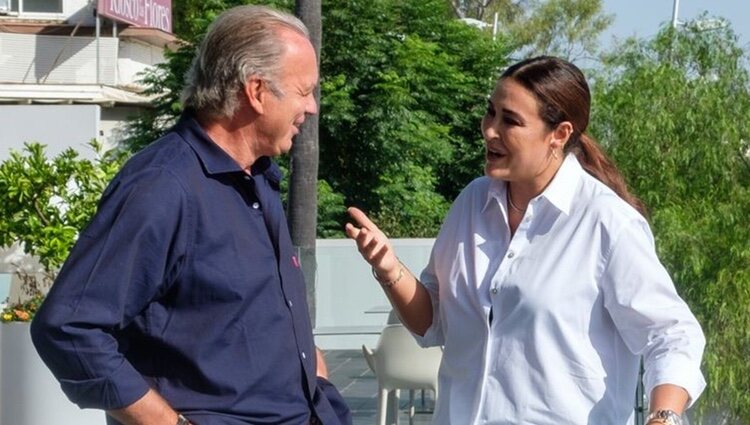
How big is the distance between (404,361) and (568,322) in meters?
3.48

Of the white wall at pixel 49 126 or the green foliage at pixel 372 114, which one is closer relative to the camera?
the green foliage at pixel 372 114

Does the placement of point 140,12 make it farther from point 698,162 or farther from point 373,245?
point 373,245

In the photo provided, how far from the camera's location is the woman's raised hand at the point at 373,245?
3.16 meters

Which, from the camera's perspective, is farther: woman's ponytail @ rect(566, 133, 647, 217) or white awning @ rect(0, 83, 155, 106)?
white awning @ rect(0, 83, 155, 106)

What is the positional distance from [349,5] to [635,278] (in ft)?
60.2

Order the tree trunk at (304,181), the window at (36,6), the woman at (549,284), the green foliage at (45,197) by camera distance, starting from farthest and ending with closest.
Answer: the window at (36,6)
the tree trunk at (304,181)
the green foliage at (45,197)
the woman at (549,284)

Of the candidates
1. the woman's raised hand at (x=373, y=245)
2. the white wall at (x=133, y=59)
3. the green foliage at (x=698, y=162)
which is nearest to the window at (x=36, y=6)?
the white wall at (x=133, y=59)

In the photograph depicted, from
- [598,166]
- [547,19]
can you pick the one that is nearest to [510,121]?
[598,166]

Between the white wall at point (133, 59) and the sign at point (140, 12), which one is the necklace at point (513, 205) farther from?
the white wall at point (133, 59)

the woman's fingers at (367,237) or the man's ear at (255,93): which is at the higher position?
the man's ear at (255,93)

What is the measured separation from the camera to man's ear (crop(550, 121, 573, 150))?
124 inches

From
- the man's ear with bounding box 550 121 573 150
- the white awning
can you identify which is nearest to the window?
the white awning

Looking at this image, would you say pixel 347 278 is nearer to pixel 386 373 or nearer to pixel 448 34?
pixel 386 373

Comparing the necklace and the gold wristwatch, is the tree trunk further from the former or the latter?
the gold wristwatch
